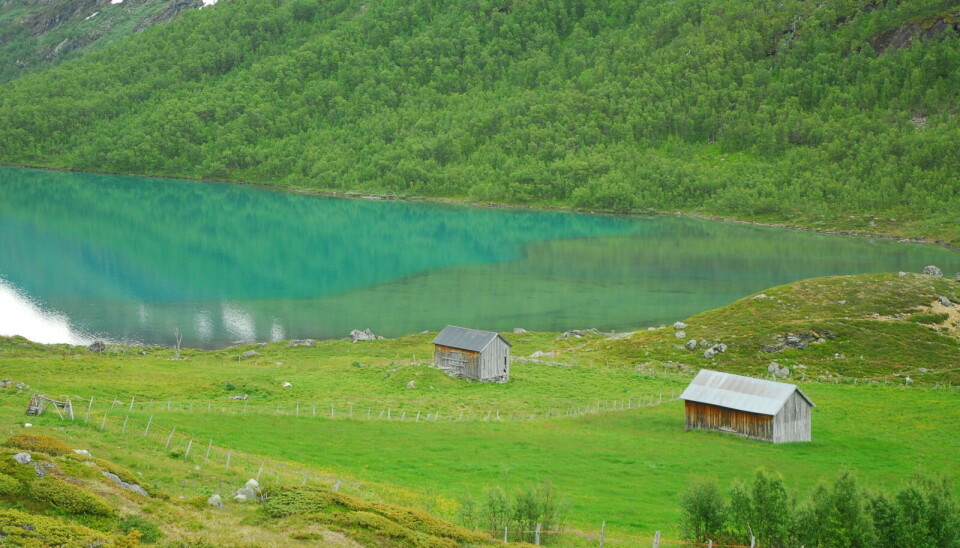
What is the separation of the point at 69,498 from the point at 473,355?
1741 inches

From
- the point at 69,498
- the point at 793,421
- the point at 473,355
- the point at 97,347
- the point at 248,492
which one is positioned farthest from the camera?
the point at 97,347

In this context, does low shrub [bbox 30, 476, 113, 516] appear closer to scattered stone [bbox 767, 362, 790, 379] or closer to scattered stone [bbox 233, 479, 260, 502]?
scattered stone [bbox 233, 479, 260, 502]

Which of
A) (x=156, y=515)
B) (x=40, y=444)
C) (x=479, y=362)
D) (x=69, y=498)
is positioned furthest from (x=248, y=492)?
(x=479, y=362)

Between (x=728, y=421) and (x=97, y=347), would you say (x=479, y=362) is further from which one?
(x=97, y=347)

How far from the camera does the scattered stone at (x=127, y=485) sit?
25750 millimetres

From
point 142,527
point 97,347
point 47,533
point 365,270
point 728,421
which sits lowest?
point 728,421

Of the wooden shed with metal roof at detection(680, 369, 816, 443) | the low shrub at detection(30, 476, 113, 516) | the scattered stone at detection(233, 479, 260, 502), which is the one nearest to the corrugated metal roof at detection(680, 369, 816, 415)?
the wooden shed with metal roof at detection(680, 369, 816, 443)

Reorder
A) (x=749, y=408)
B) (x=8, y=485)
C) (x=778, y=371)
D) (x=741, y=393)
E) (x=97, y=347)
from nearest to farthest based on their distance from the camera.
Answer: (x=8, y=485), (x=749, y=408), (x=741, y=393), (x=778, y=371), (x=97, y=347)

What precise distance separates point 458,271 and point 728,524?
347 feet

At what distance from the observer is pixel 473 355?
65750mm

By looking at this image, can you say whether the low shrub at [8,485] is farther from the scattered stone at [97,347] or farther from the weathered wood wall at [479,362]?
the scattered stone at [97,347]

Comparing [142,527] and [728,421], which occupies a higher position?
[142,527]

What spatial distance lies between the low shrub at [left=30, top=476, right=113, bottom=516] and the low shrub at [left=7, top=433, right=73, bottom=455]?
418 centimetres

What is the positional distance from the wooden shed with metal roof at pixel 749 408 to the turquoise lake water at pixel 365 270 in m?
44.1
